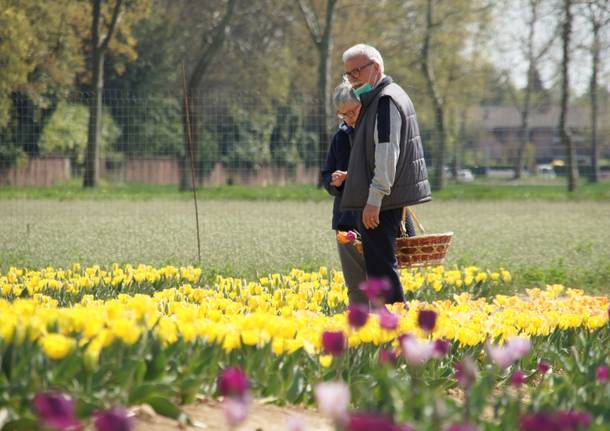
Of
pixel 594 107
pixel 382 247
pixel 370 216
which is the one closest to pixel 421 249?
pixel 382 247

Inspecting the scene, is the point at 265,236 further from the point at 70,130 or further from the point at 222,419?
the point at 70,130

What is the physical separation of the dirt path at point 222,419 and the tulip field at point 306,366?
0.05 metres

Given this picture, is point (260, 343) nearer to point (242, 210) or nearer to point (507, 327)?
point (507, 327)

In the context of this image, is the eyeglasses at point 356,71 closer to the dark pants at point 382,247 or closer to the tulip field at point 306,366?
the dark pants at point 382,247

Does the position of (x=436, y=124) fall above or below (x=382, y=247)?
above

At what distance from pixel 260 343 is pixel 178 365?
430 millimetres

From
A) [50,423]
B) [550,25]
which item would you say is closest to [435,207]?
[550,25]

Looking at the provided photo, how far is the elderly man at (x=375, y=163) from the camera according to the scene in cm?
606

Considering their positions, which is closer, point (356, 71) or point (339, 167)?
point (356, 71)

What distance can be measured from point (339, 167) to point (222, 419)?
11.0ft

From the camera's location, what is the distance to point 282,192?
2870 centimetres

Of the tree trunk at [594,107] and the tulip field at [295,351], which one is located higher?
the tree trunk at [594,107]

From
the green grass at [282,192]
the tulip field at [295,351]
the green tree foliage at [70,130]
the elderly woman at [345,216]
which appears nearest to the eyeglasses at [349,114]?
the elderly woman at [345,216]

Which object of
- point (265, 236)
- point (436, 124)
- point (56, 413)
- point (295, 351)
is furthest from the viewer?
point (436, 124)
